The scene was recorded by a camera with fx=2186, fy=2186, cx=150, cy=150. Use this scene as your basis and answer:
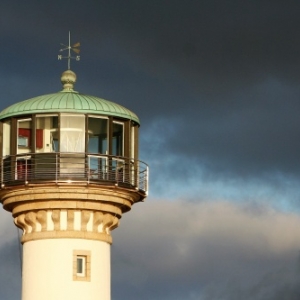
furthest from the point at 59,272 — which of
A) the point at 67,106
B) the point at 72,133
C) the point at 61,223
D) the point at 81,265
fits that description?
the point at 67,106

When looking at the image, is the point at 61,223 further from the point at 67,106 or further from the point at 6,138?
the point at 67,106

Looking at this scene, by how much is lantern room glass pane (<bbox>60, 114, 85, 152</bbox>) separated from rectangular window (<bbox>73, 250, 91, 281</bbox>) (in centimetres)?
398

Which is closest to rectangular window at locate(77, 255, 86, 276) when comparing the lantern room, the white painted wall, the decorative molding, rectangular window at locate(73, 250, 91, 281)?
rectangular window at locate(73, 250, 91, 281)

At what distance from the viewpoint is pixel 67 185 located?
8300cm

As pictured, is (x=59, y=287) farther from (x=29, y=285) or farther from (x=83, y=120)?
(x=83, y=120)

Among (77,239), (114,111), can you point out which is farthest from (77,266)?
(114,111)

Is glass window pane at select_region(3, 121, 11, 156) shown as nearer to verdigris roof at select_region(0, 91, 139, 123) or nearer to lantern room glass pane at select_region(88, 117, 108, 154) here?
verdigris roof at select_region(0, 91, 139, 123)

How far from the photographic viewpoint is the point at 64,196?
83.1 m

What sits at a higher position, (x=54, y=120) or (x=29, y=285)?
(x=54, y=120)

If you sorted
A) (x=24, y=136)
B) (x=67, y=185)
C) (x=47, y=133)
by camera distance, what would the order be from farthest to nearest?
(x=24, y=136), (x=47, y=133), (x=67, y=185)

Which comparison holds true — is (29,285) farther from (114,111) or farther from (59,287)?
(114,111)

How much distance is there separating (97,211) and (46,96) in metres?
4.91

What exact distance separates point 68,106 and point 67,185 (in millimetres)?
3123

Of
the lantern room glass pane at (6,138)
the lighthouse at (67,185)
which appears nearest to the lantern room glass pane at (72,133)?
the lighthouse at (67,185)
